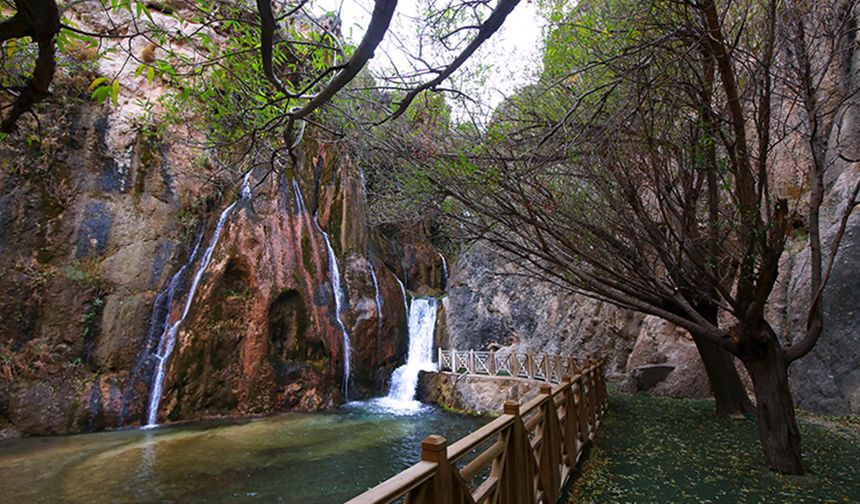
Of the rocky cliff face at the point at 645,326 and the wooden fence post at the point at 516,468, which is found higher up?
the rocky cliff face at the point at 645,326

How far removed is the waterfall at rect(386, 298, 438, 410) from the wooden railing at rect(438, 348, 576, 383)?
1447 mm

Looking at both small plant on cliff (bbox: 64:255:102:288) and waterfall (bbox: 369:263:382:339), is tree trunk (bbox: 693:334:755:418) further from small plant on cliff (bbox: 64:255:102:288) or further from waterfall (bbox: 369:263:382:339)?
small plant on cliff (bbox: 64:255:102:288)

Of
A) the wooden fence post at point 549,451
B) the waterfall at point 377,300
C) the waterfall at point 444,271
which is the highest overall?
the waterfall at point 444,271

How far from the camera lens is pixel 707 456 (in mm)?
6055

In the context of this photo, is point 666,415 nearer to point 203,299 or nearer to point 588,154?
point 588,154

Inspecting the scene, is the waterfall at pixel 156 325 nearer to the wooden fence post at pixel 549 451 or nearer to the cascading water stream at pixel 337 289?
the cascading water stream at pixel 337 289

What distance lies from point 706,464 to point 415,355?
12.5 m

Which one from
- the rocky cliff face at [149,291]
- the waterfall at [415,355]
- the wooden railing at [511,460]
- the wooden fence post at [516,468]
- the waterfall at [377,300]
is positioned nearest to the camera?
the wooden railing at [511,460]

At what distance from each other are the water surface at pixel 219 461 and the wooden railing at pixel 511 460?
2.51 meters

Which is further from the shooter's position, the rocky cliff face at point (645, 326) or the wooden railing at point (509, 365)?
the wooden railing at point (509, 365)

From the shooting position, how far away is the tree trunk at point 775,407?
16.7 feet

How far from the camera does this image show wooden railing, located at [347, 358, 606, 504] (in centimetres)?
222

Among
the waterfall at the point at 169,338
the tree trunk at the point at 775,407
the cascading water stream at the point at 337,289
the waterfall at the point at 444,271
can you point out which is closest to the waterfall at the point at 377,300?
the cascading water stream at the point at 337,289

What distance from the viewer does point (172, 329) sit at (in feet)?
39.0
